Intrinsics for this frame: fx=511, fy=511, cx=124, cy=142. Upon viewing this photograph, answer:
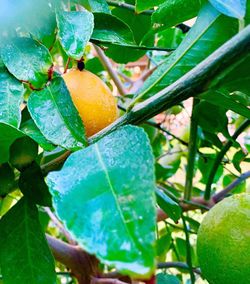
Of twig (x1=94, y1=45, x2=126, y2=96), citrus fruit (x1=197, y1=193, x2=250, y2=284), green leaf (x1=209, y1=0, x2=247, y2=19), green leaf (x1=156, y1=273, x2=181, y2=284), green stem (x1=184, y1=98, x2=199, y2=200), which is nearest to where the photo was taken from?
green leaf (x1=209, y1=0, x2=247, y2=19)

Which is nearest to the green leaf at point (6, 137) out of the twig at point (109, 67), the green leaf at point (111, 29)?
the green leaf at point (111, 29)

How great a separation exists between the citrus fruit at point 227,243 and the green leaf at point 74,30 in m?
0.21

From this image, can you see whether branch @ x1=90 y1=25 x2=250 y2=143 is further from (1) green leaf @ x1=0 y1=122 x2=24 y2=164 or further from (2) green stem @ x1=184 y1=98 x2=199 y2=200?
(2) green stem @ x1=184 y1=98 x2=199 y2=200

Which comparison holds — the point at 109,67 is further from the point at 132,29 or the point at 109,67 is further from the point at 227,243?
the point at 227,243

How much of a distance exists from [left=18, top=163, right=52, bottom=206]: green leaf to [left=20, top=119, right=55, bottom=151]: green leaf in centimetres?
7

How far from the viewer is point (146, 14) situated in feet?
2.21

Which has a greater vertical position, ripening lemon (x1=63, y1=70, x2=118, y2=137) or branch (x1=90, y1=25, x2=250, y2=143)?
→ branch (x1=90, y1=25, x2=250, y2=143)

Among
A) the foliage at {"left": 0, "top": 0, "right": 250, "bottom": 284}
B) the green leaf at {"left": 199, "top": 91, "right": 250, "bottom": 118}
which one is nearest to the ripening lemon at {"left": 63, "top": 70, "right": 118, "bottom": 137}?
the foliage at {"left": 0, "top": 0, "right": 250, "bottom": 284}

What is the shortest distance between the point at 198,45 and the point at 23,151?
204mm

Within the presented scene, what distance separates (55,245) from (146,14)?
0.38 m

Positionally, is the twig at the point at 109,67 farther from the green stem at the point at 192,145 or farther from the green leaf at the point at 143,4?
the green leaf at the point at 143,4

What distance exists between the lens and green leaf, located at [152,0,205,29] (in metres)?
0.46

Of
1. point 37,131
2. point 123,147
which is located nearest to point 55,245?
point 37,131

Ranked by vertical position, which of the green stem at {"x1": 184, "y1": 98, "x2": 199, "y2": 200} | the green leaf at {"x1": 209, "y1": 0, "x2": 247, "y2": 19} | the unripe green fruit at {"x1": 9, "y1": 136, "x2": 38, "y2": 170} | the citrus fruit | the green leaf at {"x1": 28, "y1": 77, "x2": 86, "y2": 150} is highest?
the green leaf at {"x1": 209, "y1": 0, "x2": 247, "y2": 19}
